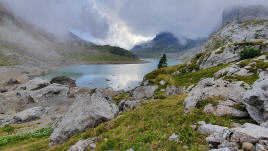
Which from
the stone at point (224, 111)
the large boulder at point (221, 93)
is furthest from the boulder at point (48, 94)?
the stone at point (224, 111)

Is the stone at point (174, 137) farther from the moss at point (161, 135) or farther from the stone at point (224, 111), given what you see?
the stone at point (224, 111)

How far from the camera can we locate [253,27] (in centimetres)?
17588

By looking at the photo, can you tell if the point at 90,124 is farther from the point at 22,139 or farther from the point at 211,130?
the point at 22,139

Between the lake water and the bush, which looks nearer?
the bush

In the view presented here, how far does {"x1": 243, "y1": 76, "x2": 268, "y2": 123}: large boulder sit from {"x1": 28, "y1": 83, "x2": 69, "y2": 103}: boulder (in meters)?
57.6

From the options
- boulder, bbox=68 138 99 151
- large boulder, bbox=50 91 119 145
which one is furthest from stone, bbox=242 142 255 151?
large boulder, bbox=50 91 119 145

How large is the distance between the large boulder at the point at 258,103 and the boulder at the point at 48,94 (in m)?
57.6

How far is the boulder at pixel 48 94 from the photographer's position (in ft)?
156

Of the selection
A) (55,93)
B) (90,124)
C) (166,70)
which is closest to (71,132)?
(90,124)

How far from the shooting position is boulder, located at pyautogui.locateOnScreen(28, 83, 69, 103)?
4741 cm

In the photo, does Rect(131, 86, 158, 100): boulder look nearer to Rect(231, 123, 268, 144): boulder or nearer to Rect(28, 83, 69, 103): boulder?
Rect(231, 123, 268, 144): boulder

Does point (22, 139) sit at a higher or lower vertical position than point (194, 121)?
lower

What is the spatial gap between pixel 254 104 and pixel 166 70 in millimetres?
41513

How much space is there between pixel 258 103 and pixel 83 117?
14.9 m
